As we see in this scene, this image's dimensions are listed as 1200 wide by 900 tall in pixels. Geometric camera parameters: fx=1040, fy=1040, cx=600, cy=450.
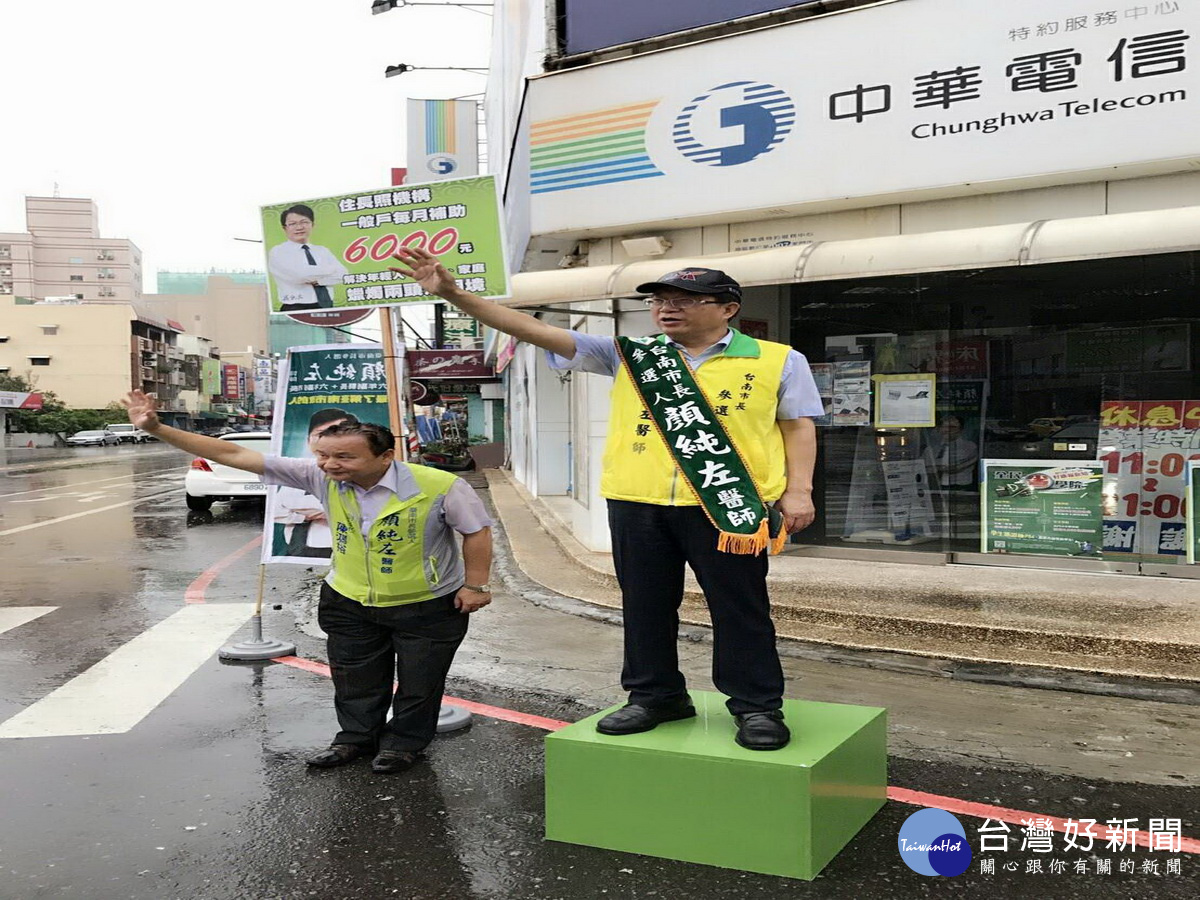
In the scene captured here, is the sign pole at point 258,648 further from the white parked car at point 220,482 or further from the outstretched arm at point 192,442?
the white parked car at point 220,482

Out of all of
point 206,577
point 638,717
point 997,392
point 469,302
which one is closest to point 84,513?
point 206,577

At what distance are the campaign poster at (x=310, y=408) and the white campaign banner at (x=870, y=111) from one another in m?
3.94

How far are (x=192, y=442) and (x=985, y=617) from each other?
4.94 metres

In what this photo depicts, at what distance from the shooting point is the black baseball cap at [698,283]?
3551 mm

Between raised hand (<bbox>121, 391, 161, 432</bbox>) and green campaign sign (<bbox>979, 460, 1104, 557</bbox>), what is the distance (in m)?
7.14

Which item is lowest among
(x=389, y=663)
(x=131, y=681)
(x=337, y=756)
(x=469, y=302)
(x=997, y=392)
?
(x=131, y=681)

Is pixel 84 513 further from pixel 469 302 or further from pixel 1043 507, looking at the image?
pixel 469 302

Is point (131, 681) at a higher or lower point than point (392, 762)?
lower

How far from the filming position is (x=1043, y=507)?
8852 millimetres

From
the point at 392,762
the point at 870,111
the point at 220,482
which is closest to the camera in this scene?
the point at 392,762

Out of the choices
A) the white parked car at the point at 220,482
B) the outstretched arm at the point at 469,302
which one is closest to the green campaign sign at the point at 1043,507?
the outstretched arm at the point at 469,302

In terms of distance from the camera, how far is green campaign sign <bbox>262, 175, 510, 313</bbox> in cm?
498

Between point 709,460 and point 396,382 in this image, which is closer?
point 709,460

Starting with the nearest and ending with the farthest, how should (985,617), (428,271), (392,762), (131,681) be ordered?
1. (428,271)
2. (392,762)
3. (131,681)
4. (985,617)
